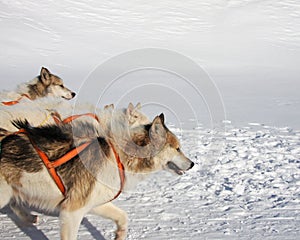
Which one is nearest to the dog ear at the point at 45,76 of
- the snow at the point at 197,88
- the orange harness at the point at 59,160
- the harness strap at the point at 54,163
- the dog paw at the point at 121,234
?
the snow at the point at 197,88

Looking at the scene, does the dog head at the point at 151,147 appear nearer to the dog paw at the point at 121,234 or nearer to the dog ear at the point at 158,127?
the dog ear at the point at 158,127

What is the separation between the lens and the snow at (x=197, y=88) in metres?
3.99

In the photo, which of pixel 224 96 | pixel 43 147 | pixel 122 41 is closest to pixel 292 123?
pixel 224 96

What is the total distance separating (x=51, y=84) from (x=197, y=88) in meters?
2.94

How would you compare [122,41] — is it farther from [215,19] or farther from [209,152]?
[209,152]

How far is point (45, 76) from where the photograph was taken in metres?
5.29

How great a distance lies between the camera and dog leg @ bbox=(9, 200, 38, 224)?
382 centimetres

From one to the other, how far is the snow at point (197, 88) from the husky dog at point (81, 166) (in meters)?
0.57

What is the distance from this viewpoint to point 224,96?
36.2 feet

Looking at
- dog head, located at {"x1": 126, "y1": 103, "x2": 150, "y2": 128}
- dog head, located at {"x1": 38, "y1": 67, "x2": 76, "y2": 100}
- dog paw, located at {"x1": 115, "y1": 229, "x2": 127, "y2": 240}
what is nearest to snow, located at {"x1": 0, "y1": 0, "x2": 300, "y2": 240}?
dog paw, located at {"x1": 115, "y1": 229, "x2": 127, "y2": 240}

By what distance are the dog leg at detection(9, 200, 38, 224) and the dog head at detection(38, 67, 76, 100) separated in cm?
191

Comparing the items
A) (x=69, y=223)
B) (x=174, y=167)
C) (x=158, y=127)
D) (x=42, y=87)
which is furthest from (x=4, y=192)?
(x=42, y=87)

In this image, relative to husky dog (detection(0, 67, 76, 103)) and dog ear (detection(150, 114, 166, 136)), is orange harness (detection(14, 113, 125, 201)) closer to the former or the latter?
dog ear (detection(150, 114, 166, 136))

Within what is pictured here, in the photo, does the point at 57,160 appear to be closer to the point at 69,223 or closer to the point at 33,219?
the point at 69,223
